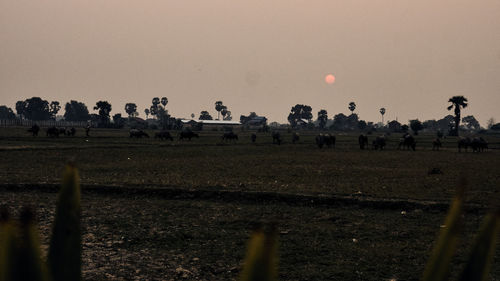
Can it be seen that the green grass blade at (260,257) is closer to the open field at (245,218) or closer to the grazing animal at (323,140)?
the open field at (245,218)

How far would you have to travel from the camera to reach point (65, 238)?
2.16 ft

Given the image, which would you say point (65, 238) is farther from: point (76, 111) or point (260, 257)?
point (76, 111)

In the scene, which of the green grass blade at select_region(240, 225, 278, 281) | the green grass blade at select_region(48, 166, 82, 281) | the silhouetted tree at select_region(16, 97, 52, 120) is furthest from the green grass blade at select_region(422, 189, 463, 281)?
the silhouetted tree at select_region(16, 97, 52, 120)

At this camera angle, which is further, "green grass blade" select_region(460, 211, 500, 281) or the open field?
the open field

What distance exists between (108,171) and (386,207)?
510 inches

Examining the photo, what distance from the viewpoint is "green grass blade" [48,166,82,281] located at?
0.64 m

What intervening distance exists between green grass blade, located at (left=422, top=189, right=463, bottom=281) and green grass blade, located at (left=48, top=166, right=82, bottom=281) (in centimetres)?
54

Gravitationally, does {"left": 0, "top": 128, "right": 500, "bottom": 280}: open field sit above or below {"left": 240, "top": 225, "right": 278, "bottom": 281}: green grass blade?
below

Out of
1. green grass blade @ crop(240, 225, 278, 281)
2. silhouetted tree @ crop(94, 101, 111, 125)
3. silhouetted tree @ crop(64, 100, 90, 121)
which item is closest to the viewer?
green grass blade @ crop(240, 225, 278, 281)

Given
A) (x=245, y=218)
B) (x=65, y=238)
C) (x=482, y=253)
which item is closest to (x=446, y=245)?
(x=482, y=253)

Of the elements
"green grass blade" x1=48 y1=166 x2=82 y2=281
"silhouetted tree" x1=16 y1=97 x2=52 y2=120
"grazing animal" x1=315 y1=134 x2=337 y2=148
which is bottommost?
"grazing animal" x1=315 y1=134 x2=337 y2=148

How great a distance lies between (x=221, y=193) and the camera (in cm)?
1348

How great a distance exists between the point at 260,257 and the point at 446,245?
0.28 meters

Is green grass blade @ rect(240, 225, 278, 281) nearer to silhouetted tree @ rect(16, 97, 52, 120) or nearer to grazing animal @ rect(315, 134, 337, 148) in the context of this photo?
grazing animal @ rect(315, 134, 337, 148)
